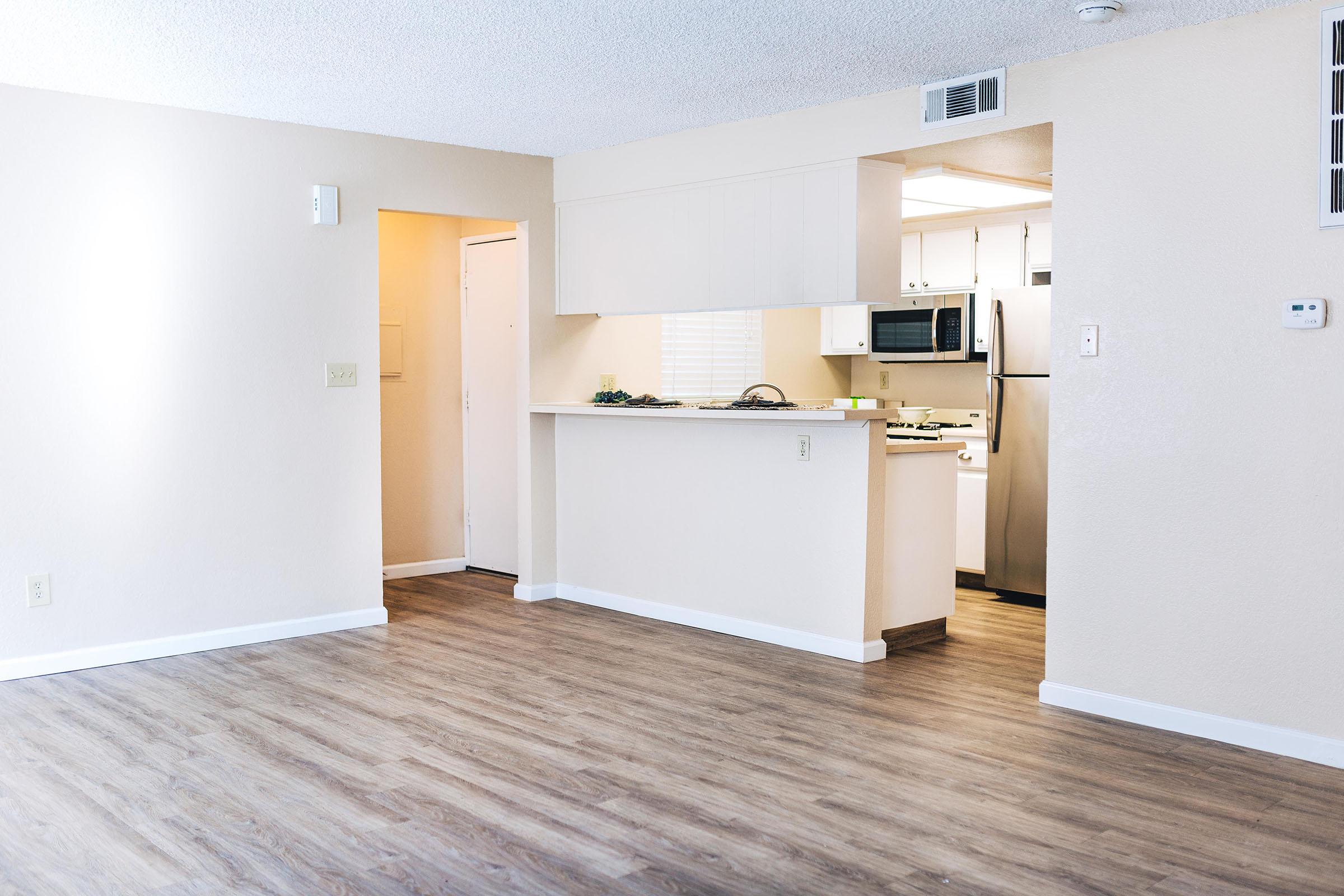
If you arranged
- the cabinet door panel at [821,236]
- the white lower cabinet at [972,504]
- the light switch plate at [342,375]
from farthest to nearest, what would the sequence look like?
1. the white lower cabinet at [972,504]
2. the light switch plate at [342,375]
3. the cabinet door panel at [821,236]

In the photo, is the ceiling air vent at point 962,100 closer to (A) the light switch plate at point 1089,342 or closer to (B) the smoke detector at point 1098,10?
(B) the smoke detector at point 1098,10

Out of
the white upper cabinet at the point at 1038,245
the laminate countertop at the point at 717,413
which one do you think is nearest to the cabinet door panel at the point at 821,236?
the laminate countertop at the point at 717,413

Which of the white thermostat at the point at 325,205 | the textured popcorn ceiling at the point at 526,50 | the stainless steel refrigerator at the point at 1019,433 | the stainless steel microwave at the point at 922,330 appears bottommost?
the stainless steel refrigerator at the point at 1019,433

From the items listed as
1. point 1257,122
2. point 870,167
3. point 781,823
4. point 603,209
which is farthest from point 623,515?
point 1257,122

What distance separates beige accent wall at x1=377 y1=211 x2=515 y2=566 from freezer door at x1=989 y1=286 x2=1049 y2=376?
114 inches

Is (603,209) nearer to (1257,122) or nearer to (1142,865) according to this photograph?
(1257,122)

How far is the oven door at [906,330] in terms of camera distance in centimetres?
693

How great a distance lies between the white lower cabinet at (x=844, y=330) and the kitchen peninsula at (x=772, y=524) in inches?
91.3

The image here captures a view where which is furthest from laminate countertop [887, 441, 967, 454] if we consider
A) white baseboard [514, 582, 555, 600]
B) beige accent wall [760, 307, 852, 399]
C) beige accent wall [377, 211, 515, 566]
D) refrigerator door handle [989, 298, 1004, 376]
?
beige accent wall [377, 211, 515, 566]

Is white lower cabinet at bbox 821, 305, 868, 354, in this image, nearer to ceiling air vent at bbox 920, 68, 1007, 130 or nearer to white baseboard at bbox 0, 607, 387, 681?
ceiling air vent at bbox 920, 68, 1007, 130

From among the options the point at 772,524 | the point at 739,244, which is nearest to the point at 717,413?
the point at 772,524

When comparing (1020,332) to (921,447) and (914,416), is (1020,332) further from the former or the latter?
(921,447)

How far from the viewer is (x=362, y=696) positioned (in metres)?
4.20

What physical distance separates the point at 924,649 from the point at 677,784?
2078 mm
